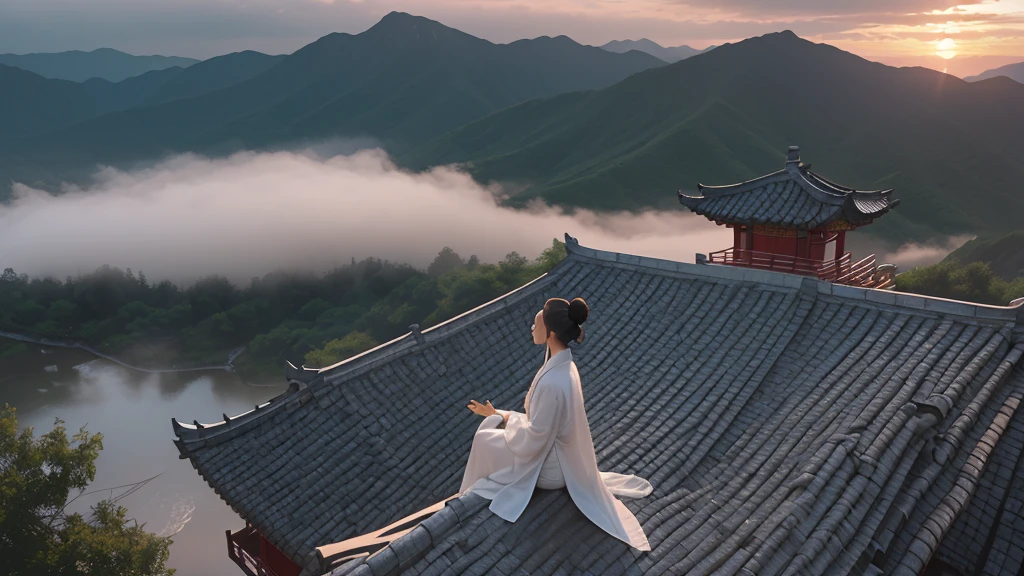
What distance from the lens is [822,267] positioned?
55.6ft

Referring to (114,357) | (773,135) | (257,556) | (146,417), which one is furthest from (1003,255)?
(114,357)

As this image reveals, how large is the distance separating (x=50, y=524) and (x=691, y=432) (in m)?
19.4

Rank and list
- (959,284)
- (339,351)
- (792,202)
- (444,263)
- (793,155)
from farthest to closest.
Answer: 1. (444,263)
2. (339,351)
3. (959,284)
4. (792,202)
5. (793,155)

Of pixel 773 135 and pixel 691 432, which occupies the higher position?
pixel 691 432

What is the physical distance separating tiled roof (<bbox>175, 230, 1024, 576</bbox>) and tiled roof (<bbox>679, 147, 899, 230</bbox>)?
19.9ft

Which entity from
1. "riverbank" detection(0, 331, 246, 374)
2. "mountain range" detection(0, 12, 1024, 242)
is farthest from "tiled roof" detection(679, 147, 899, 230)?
"mountain range" detection(0, 12, 1024, 242)

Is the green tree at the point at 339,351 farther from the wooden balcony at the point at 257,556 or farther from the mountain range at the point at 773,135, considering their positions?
the mountain range at the point at 773,135

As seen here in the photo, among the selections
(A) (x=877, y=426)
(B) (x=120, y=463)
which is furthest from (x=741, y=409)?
(B) (x=120, y=463)

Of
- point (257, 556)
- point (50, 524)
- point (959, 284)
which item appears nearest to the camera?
point (257, 556)

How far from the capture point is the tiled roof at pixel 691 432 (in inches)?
232

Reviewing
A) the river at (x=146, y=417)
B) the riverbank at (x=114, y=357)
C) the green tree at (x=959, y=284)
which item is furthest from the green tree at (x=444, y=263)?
the green tree at (x=959, y=284)

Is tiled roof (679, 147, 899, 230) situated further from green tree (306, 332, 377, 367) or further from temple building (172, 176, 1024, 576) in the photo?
green tree (306, 332, 377, 367)

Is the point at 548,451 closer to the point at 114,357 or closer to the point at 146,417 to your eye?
the point at 146,417

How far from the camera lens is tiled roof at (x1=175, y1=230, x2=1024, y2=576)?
5.89 meters
